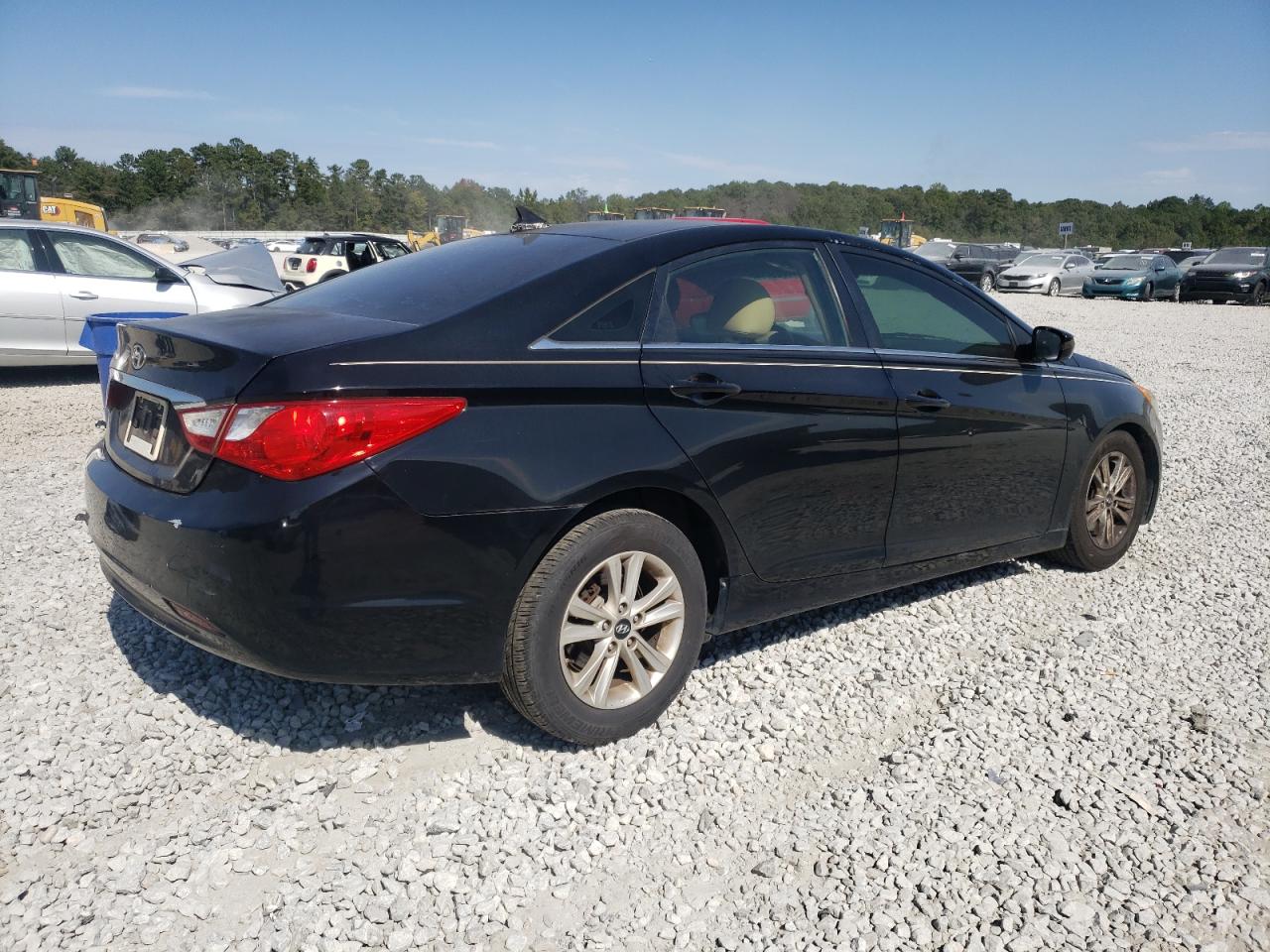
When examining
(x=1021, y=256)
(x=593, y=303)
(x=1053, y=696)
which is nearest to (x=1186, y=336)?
(x=1021, y=256)

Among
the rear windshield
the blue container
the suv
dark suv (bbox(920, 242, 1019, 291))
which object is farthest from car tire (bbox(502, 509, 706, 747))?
dark suv (bbox(920, 242, 1019, 291))

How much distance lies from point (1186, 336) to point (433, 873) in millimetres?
19454

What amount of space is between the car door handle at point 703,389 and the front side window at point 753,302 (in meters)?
0.15

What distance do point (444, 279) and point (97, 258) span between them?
793 centimetres

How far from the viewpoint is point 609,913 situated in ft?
7.82

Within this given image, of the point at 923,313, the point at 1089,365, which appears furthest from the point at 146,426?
the point at 1089,365

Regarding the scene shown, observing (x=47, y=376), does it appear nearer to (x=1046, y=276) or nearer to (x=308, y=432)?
(x=308, y=432)

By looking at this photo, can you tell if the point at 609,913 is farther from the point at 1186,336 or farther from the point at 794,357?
the point at 1186,336

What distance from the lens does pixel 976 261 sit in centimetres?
3212

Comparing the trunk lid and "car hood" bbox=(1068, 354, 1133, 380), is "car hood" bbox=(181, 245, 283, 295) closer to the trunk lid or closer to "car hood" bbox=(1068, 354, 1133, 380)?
the trunk lid

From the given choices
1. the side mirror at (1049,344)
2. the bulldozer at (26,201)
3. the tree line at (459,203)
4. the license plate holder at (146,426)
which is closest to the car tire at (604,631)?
the license plate holder at (146,426)

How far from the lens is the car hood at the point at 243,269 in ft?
30.9

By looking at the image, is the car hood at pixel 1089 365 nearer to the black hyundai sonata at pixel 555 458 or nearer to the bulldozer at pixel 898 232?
the black hyundai sonata at pixel 555 458

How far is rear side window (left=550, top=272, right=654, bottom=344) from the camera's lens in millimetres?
2951
